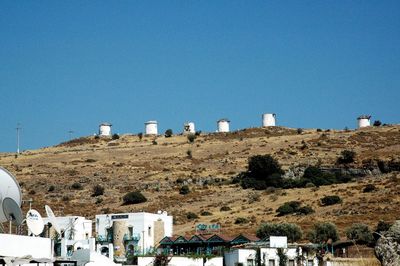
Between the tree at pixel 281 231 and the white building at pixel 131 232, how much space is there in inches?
339

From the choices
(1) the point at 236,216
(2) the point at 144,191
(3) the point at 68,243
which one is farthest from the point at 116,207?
(3) the point at 68,243

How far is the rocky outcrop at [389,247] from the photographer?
427 centimetres

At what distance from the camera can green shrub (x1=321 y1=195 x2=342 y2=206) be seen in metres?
78.1

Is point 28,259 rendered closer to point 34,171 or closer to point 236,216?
point 236,216

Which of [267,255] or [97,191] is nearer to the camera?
[267,255]

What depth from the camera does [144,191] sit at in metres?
92.8

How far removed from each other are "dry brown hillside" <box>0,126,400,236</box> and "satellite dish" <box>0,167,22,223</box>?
46104 mm

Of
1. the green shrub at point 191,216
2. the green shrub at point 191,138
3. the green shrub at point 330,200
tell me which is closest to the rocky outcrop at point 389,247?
the green shrub at point 191,216

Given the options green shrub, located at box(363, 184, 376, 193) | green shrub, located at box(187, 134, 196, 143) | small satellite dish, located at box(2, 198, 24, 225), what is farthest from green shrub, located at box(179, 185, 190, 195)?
small satellite dish, located at box(2, 198, 24, 225)

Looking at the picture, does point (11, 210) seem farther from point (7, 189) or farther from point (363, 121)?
point (363, 121)

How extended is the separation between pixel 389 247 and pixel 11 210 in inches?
778

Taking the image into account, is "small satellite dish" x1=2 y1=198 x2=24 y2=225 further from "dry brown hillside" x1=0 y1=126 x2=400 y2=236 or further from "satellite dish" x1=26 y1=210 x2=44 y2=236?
"dry brown hillside" x1=0 y1=126 x2=400 y2=236

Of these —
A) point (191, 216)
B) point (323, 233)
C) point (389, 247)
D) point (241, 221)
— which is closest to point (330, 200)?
point (241, 221)

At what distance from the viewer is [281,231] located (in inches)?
2530
